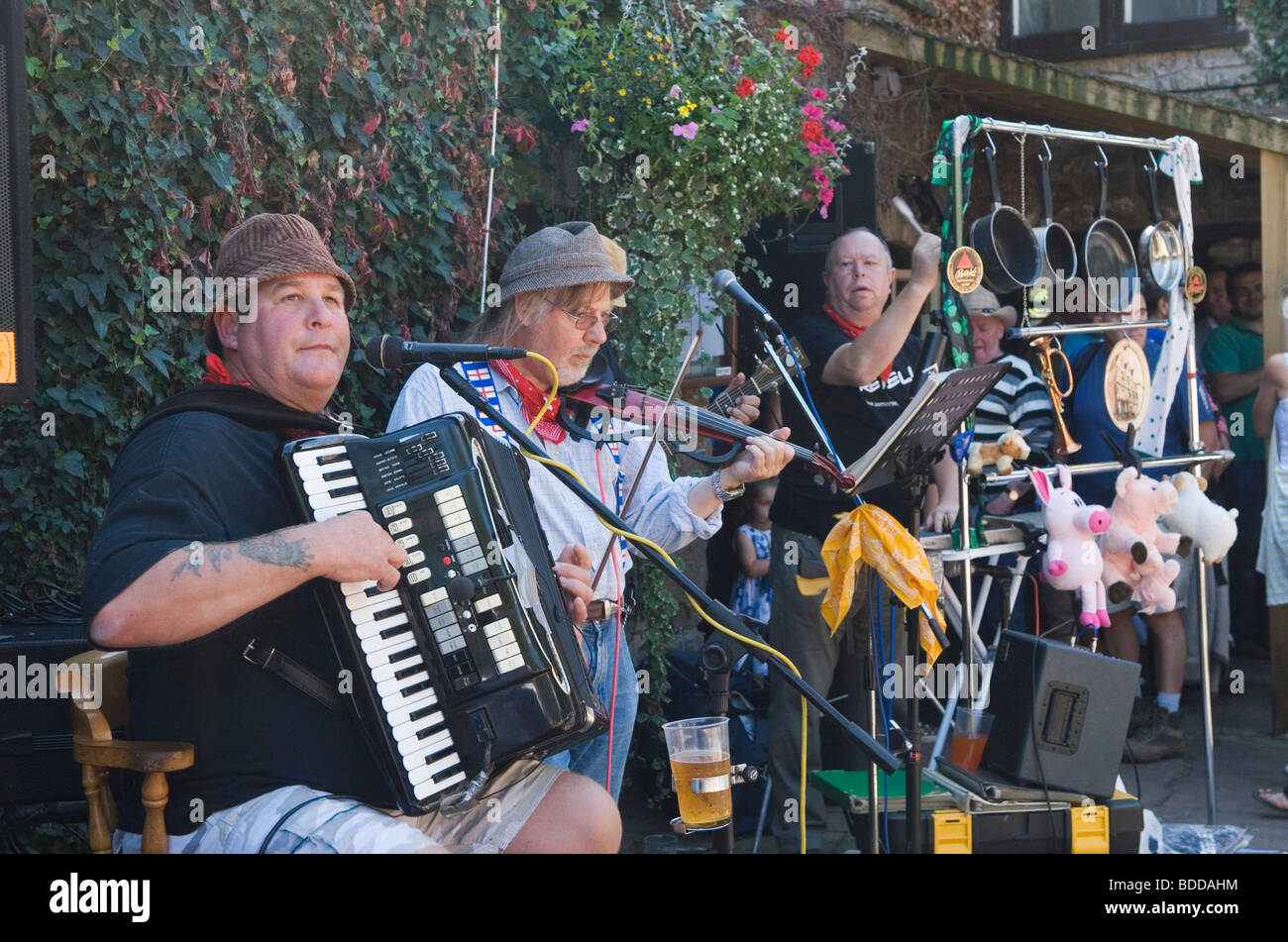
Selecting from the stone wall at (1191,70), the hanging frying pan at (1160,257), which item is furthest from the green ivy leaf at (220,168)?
the stone wall at (1191,70)

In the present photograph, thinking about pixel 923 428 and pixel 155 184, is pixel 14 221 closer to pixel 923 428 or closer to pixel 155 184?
pixel 155 184

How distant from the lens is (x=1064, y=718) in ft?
12.7

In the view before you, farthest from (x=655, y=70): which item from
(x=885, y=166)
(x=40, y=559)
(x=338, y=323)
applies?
(x=885, y=166)

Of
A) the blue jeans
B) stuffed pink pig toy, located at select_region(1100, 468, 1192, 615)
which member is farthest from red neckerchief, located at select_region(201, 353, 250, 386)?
stuffed pink pig toy, located at select_region(1100, 468, 1192, 615)

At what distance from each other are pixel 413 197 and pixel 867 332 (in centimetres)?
148

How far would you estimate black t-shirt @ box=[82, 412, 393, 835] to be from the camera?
91.0 inches

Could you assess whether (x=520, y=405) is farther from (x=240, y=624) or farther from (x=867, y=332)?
(x=867, y=332)

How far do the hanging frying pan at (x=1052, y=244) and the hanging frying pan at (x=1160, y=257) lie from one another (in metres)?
0.36

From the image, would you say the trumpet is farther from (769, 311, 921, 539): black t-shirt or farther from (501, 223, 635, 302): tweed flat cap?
(501, 223, 635, 302): tweed flat cap

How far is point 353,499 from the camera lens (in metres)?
2.34

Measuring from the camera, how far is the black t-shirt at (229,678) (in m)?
2.31

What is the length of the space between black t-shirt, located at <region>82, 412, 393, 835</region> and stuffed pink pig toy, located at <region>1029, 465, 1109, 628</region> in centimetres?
268

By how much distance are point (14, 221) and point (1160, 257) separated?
13.2ft

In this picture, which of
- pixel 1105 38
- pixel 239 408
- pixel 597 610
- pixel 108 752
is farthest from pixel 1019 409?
pixel 1105 38
